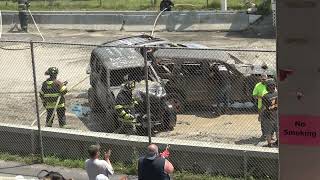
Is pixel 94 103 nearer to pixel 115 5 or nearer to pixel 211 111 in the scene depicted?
pixel 211 111

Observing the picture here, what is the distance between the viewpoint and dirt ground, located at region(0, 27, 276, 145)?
13.0m

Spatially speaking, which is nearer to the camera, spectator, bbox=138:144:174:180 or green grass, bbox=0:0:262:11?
spectator, bbox=138:144:174:180

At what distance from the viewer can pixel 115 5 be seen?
36250mm

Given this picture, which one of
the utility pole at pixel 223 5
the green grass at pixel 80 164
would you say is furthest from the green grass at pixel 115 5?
the green grass at pixel 80 164

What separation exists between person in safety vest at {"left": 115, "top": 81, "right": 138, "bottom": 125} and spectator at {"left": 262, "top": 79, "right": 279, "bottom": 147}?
277 cm

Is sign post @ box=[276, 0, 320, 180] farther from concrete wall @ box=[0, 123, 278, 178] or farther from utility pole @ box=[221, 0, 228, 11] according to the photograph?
utility pole @ box=[221, 0, 228, 11]

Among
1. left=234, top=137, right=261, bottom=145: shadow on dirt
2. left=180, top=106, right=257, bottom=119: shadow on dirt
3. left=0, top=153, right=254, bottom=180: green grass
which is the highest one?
left=180, top=106, right=257, bottom=119: shadow on dirt

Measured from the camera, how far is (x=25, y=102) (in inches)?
645

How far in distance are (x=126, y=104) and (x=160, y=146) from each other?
199cm

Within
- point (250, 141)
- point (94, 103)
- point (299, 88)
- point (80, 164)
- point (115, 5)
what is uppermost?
point (299, 88)

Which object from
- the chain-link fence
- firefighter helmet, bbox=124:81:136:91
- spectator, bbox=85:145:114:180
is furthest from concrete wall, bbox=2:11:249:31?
spectator, bbox=85:145:114:180

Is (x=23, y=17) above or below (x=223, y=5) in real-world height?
below

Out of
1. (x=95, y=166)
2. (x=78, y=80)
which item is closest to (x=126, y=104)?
Answer: (x=95, y=166)

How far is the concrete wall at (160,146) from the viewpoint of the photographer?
10.1 metres
